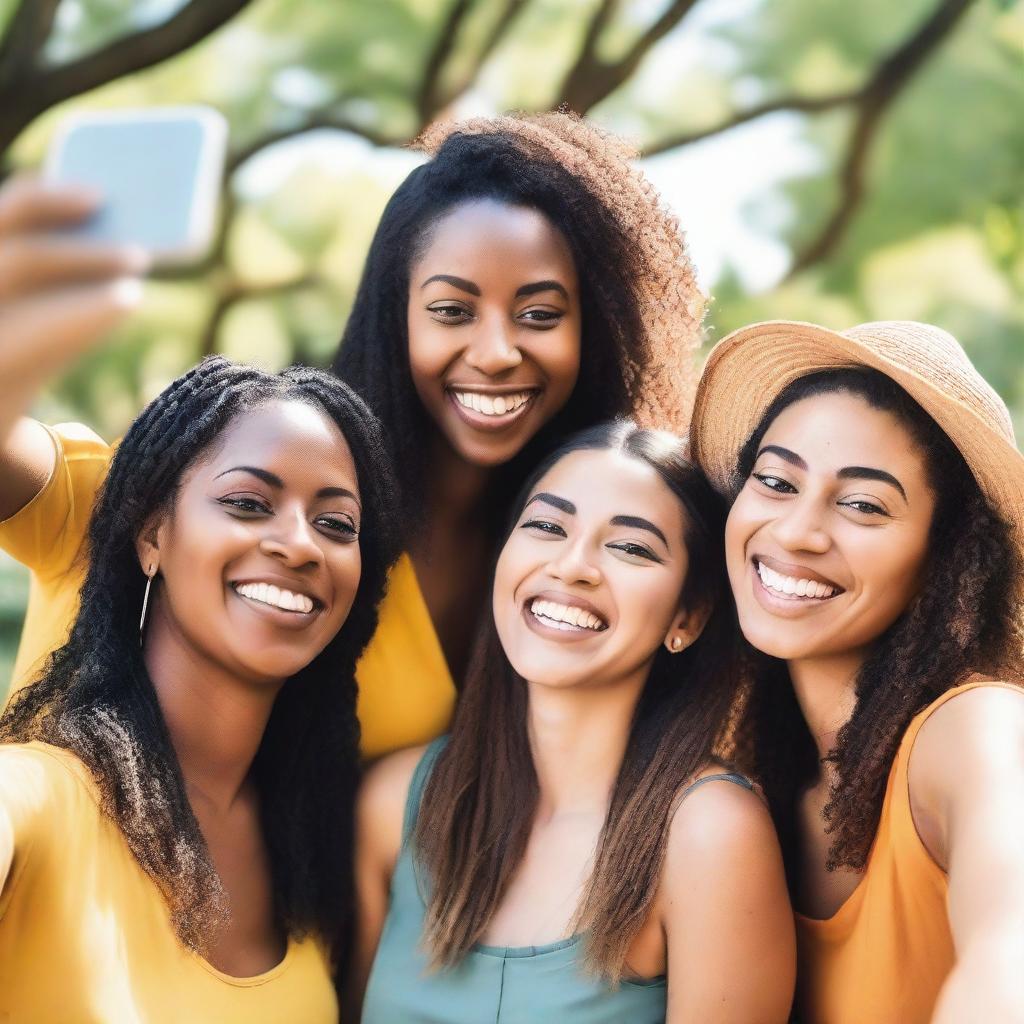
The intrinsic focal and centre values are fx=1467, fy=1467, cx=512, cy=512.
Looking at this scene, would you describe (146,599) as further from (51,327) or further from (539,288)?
(51,327)

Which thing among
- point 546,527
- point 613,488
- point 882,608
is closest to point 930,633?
point 882,608

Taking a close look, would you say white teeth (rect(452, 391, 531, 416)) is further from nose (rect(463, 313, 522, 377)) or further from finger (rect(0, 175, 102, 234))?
finger (rect(0, 175, 102, 234))

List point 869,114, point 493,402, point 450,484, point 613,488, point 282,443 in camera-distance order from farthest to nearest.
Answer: point 869,114 → point 450,484 → point 493,402 → point 613,488 → point 282,443

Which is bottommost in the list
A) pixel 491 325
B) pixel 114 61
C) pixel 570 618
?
pixel 570 618

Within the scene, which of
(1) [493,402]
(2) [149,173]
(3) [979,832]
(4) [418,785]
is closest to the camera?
(2) [149,173]

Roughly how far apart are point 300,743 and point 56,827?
80 centimetres

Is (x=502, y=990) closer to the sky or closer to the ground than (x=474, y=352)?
closer to the ground

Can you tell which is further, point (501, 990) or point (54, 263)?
point (501, 990)

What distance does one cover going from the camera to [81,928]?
2645mm

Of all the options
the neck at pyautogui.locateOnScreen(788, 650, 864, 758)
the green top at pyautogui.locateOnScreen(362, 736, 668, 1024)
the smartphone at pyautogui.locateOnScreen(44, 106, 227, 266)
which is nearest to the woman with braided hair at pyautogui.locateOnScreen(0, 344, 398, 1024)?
the green top at pyautogui.locateOnScreen(362, 736, 668, 1024)

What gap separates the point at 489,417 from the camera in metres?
3.70

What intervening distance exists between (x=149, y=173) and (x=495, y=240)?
2.19 m

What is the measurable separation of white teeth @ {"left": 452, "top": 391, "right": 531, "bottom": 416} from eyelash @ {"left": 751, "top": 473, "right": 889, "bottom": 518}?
736 millimetres

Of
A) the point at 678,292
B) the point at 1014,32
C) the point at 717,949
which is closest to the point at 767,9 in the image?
the point at 1014,32
